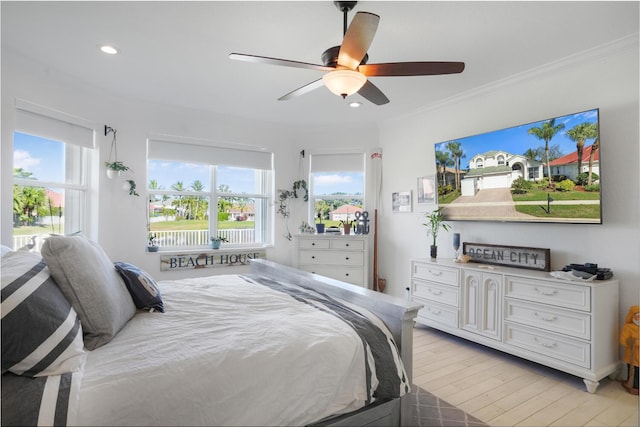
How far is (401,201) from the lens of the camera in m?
4.35

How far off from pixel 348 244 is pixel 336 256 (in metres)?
0.23

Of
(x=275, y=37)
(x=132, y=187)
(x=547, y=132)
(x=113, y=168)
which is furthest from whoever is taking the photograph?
(x=132, y=187)

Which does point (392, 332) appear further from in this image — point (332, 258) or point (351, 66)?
point (332, 258)

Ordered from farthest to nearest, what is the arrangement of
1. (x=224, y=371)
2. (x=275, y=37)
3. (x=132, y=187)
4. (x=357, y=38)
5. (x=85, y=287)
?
(x=132, y=187)
(x=275, y=37)
(x=357, y=38)
(x=85, y=287)
(x=224, y=371)

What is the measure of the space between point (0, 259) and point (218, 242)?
307 cm

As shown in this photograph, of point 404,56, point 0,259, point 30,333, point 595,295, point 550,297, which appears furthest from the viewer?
point 404,56

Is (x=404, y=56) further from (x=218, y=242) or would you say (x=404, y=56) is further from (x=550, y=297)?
(x=218, y=242)

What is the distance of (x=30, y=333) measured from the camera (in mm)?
1017

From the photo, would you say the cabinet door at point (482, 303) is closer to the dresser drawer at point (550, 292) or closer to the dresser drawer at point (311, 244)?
the dresser drawer at point (550, 292)

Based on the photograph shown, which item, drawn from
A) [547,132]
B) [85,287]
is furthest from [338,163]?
[85,287]

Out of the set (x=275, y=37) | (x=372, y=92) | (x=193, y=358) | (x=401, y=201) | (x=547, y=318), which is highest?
(x=275, y=37)

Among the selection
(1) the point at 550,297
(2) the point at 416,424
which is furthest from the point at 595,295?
(2) the point at 416,424

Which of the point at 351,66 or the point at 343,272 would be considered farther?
the point at 343,272

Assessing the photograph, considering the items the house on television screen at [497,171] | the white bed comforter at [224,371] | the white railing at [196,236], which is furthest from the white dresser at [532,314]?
the white railing at [196,236]
